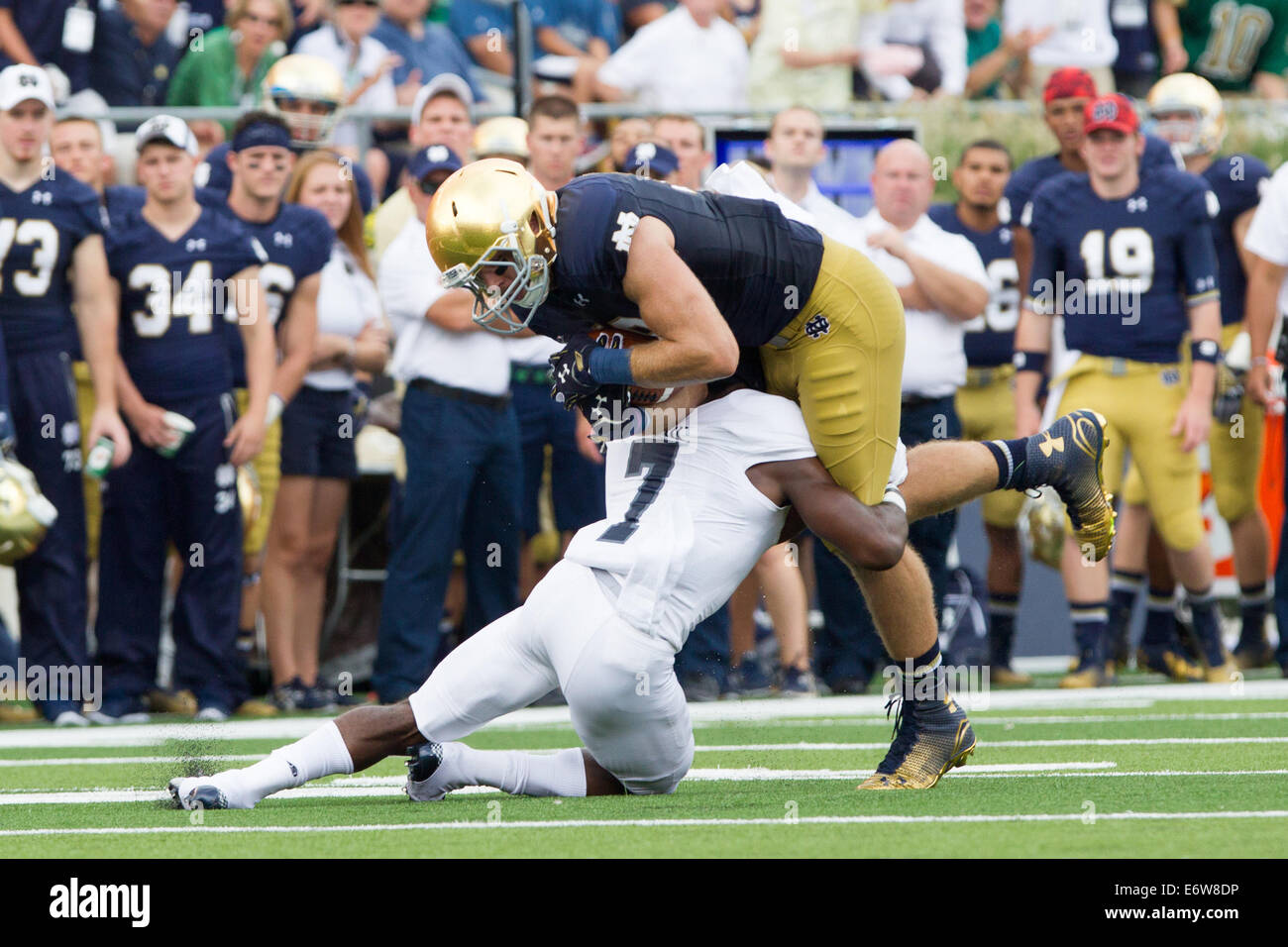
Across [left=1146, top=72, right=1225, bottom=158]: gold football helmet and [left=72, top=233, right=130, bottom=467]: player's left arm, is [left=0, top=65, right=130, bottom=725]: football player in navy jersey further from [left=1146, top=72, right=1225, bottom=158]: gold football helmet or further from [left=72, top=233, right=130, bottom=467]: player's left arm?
[left=1146, top=72, right=1225, bottom=158]: gold football helmet

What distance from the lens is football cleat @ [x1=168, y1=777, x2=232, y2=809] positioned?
16.8 ft

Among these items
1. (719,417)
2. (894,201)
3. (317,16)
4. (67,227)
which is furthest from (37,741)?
(317,16)

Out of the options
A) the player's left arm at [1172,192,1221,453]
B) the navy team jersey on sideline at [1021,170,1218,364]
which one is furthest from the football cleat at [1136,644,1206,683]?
the navy team jersey on sideline at [1021,170,1218,364]

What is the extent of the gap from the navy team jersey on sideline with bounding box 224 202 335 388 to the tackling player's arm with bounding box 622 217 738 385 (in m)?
4.17

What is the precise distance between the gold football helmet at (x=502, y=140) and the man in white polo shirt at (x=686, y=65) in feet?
7.07

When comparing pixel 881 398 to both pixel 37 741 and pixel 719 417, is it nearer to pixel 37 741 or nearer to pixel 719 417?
pixel 719 417

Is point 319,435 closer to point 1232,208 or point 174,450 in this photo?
point 174,450

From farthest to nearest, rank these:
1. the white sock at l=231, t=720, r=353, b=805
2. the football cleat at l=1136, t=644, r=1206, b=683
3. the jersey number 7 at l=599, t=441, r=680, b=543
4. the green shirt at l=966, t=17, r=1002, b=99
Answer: the green shirt at l=966, t=17, r=1002, b=99 < the football cleat at l=1136, t=644, r=1206, b=683 < the jersey number 7 at l=599, t=441, r=680, b=543 < the white sock at l=231, t=720, r=353, b=805

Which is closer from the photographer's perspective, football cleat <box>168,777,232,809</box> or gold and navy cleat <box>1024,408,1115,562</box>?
football cleat <box>168,777,232,809</box>

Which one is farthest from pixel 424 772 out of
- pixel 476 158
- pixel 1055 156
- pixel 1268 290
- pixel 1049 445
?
pixel 1055 156

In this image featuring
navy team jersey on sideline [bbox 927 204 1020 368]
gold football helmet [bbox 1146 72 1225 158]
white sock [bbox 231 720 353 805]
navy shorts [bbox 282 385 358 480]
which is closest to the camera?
white sock [bbox 231 720 353 805]

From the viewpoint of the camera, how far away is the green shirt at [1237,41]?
13.0m

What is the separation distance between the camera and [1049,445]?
5.79 meters

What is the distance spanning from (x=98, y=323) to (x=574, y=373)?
389 centimetres
